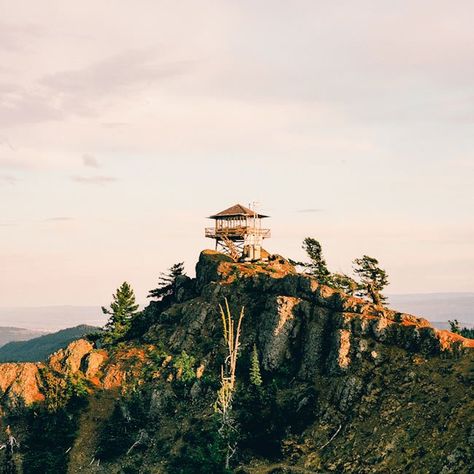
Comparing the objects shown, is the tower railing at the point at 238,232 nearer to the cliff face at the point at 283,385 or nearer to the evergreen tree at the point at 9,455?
the cliff face at the point at 283,385

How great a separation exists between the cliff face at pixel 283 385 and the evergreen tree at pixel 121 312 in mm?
3876

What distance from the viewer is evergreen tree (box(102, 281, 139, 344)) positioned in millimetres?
109750

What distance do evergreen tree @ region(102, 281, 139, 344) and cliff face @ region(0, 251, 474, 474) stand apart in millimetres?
3876

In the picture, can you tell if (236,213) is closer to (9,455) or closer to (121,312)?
(121,312)

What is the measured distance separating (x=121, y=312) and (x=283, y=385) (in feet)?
128

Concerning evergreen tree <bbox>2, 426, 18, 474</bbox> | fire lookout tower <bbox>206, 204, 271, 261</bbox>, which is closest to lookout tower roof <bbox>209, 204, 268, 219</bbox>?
fire lookout tower <bbox>206, 204, 271, 261</bbox>

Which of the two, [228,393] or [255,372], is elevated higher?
[255,372]

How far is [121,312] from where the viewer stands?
366 feet

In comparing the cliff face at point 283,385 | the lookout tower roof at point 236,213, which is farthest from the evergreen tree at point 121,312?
the lookout tower roof at point 236,213

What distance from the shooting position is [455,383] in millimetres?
75562

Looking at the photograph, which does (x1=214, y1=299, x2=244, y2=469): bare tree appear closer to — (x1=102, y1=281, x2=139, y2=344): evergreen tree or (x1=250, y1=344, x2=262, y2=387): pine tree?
(x1=250, y1=344, x2=262, y2=387): pine tree

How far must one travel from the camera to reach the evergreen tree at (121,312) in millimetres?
109750

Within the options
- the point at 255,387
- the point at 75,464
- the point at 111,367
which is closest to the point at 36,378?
the point at 111,367

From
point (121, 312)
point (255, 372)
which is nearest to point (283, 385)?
point (255, 372)
